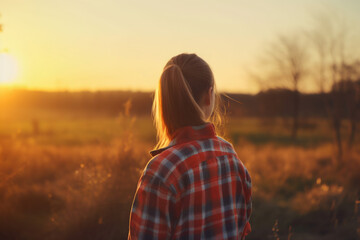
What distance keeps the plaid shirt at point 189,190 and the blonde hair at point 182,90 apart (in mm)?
52

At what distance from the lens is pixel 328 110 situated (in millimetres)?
11375

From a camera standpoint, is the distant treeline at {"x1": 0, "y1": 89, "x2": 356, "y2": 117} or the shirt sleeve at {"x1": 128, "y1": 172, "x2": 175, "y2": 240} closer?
the shirt sleeve at {"x1": 128, "y1": 172, "x2": 175, "y2": 240}

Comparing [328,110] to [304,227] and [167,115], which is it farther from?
[167,115]

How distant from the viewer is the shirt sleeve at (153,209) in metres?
1.08

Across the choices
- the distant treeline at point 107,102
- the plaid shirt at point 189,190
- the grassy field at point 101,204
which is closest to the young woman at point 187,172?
the plaid shirt at point 189,190

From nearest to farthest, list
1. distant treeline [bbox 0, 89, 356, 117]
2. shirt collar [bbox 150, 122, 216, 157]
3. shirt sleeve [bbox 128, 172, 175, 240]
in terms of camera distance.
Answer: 1. shirt sleeve [bbox 128, 172, 175, 240]
2. shirt collar [bbox 150, 122, 216, 157]
3. distant treeline [bbox 0, 89, 356, 117]

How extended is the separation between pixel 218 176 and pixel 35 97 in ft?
155

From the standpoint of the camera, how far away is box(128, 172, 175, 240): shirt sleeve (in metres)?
1.08

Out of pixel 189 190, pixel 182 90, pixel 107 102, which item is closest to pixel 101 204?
pixel 189 190

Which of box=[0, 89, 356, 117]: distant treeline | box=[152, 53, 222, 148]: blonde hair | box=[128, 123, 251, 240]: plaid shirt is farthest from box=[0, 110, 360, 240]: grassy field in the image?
box=[0, 89, 356, 117]: distant treeline

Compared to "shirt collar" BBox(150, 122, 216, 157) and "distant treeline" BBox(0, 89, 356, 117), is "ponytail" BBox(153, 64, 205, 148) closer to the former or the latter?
"shirt collar" BBox(150, 122, 216, 157)

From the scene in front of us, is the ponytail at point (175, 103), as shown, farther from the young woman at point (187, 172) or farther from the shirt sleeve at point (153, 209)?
the shirt sleeve at point (153, 209)

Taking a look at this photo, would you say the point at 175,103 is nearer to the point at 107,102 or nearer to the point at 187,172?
the point at 187,172

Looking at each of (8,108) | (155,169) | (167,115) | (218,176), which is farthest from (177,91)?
(8,108)
